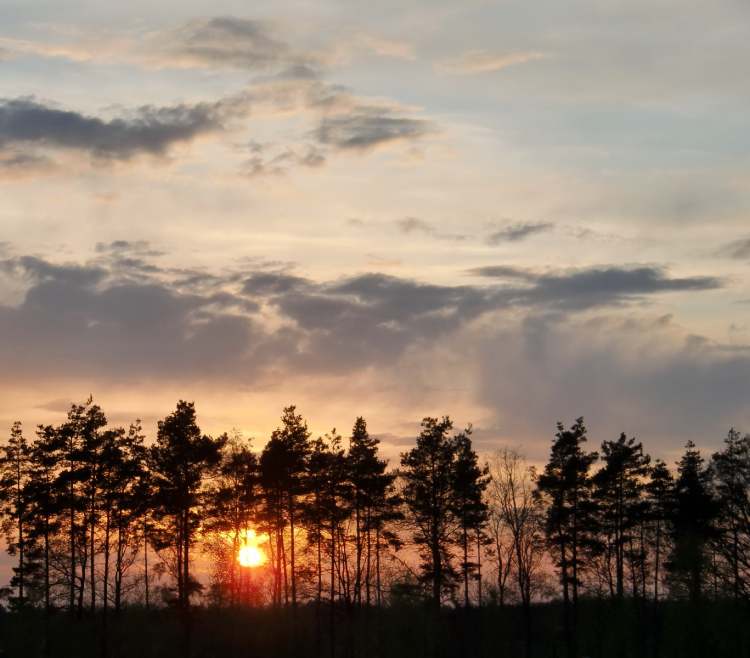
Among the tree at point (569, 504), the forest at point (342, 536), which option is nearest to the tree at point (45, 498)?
the forest at point (342, 536)

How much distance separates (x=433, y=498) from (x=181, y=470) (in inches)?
775

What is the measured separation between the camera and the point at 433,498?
79.8 meters

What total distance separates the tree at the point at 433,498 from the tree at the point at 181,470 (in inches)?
625

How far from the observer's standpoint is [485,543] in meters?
88.1

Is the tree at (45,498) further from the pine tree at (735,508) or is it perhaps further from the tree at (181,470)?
the pine tree at (735,508)

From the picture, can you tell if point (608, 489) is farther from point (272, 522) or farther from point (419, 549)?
point (272, 522)

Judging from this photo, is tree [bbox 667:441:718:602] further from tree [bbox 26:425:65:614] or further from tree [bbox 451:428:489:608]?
tree [bbox 26:425:65:614]

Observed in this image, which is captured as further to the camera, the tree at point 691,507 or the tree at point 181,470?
the tree at point 691,507

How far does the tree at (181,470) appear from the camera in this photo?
73875mm

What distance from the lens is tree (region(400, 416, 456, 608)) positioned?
78.7 metres

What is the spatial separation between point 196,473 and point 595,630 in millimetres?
35576

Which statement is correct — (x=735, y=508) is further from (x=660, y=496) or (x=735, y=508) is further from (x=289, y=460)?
(x=289, y=460)

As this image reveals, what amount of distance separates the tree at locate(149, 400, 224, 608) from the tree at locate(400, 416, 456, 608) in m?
15.9

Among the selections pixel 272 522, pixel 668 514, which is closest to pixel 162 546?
pixel 272 522
